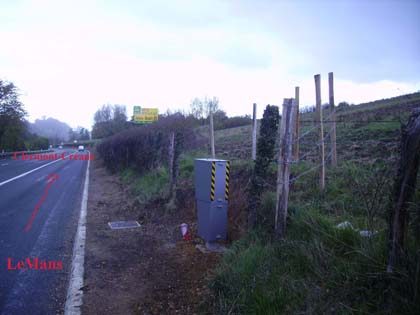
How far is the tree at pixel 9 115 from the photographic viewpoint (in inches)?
1610

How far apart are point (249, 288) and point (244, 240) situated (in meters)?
1.44

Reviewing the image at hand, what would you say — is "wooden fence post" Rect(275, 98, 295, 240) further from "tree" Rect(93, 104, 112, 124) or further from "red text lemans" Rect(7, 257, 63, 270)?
"tree" Rect(93, 104, 112, 124)

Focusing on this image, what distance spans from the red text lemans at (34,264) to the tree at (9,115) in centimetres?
4198

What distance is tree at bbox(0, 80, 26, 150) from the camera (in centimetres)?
4089

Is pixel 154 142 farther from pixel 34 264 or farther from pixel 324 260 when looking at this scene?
pixel 324 260

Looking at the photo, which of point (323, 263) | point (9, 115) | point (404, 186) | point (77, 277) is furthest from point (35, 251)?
point (9, 115)

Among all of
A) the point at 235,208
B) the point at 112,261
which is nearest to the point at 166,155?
the point at 235,208

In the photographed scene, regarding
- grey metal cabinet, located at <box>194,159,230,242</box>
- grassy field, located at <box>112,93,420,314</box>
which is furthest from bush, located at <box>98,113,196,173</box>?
grassy field, located at <box>112,93,420,314</box>

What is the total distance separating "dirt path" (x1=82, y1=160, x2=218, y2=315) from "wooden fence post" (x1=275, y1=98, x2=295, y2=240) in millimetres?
1405

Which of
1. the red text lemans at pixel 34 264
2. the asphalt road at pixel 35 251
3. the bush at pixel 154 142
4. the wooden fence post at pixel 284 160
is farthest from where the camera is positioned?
the bush at pixel 154 142

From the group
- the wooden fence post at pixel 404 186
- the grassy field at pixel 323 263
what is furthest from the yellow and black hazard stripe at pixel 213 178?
the wooden fence post at pixel 404 186

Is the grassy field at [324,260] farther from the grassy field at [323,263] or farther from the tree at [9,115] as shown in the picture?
the tree at [9,115]

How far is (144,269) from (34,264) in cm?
178

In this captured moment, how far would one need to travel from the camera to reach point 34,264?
5434 millimetres
